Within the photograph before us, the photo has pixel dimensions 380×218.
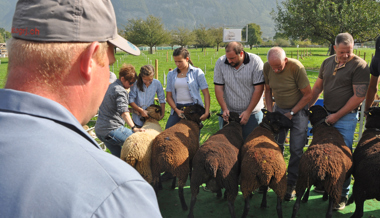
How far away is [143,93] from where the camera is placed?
16.7 ft

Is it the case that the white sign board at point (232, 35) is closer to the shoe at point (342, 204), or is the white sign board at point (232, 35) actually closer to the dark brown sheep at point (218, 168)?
the shoe at point (342, 204)

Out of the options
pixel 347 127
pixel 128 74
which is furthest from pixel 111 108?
pixel 347 127

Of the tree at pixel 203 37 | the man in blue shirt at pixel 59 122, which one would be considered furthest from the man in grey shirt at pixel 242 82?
the tree at pixel 203 37

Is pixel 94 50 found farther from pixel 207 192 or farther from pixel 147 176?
pixel 207 192

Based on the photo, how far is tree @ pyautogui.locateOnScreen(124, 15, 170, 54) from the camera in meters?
55.8

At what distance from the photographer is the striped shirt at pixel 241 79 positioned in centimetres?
455

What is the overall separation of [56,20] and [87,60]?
0.14m

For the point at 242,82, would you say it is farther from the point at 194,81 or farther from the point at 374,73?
the point at 374,73

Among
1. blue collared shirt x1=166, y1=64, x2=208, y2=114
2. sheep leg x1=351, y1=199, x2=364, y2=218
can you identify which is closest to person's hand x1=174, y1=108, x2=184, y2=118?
blue collared shirt x1=166, y1=64, x2=208, y2=114

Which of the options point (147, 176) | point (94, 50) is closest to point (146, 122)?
point (147, 176)

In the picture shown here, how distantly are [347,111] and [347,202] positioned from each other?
138 centimetres

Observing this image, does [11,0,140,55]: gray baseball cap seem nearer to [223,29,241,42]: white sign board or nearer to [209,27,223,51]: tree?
[223,29,241,42]: white sign board

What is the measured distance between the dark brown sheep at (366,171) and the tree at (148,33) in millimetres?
53637

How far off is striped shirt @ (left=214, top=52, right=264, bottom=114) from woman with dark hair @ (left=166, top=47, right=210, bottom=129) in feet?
1.31
